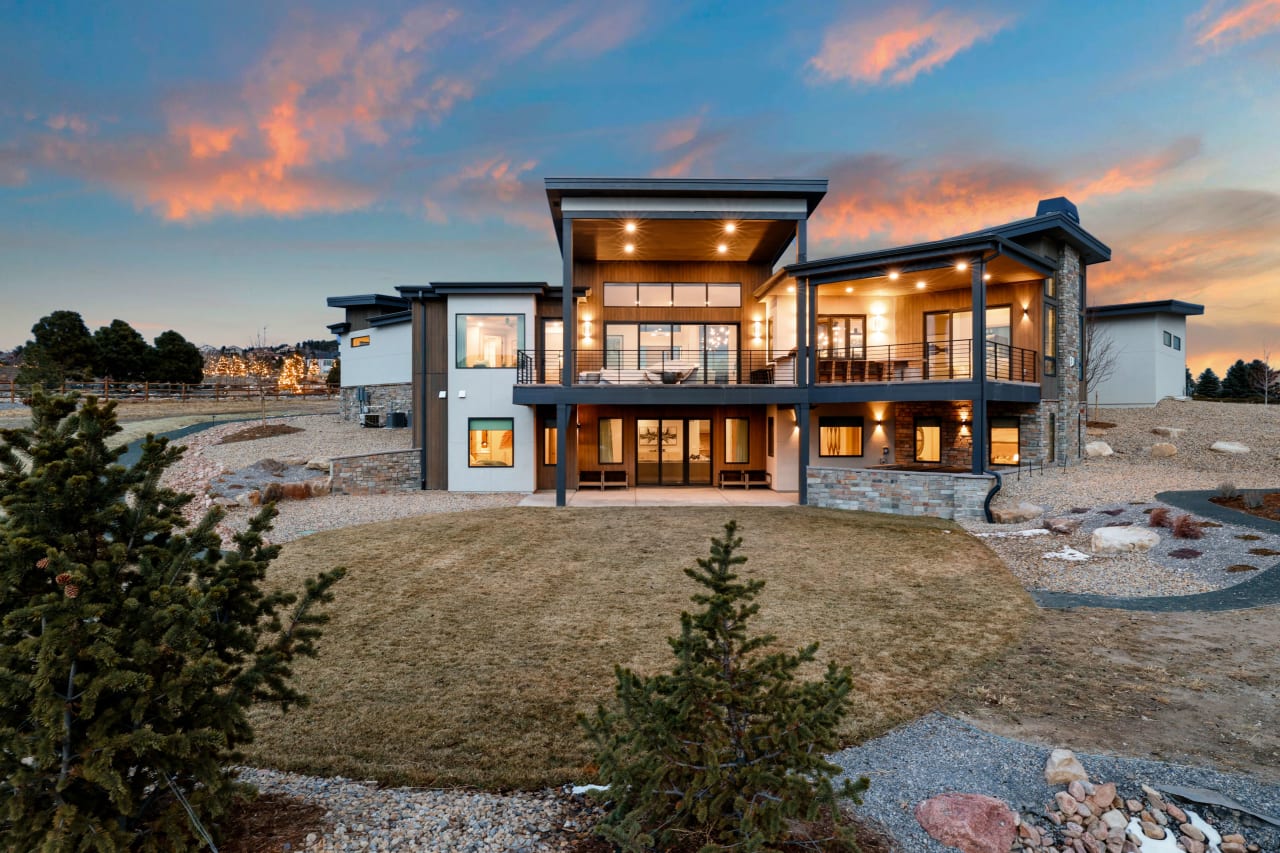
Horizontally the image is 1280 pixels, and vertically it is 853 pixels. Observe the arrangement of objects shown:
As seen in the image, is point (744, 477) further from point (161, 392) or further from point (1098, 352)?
point (161, 392)

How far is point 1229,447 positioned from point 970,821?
69.4 ft

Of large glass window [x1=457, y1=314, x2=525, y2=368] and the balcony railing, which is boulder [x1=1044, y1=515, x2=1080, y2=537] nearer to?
the balcony railing

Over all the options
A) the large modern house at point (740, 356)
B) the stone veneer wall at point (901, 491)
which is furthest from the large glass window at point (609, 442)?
the stone veneer wall at point (901, 491)

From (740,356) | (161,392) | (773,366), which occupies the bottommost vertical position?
→ (773,366)

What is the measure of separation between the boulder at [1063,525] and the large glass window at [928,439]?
6.41 meters

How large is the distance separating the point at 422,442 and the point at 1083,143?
2443cm

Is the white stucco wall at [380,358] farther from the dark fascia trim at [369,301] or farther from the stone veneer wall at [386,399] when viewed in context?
the dark fascia trim at [369,301]

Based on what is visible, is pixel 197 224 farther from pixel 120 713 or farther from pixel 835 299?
pixel 120 713

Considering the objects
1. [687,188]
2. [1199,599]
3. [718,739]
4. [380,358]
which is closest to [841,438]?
[687,188]

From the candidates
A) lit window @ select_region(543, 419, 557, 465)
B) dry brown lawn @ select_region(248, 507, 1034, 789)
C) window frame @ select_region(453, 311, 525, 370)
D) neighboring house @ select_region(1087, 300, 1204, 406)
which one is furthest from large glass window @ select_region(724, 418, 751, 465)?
neighboring house @ select_region(1087, 300, 1204, 406)

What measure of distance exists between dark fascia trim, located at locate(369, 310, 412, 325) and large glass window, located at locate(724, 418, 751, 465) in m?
13.9

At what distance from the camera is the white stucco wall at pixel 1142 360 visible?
22.7m

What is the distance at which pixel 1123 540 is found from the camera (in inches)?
365

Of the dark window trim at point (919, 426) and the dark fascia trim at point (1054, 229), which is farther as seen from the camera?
the dark window trim at point (919, 426)
